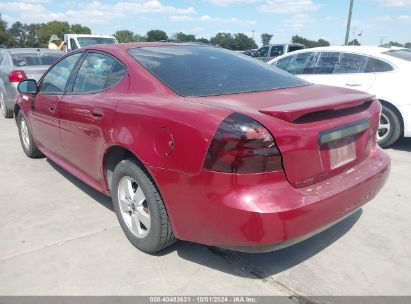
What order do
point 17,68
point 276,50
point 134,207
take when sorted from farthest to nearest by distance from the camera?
point 276,50 → point 17,68 → point 134,207

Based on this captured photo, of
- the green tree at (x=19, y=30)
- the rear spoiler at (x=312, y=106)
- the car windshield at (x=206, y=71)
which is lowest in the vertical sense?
the green tree at (x=19, y=30)

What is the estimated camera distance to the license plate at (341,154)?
2.41m

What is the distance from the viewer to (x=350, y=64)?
A: 20.1 feet

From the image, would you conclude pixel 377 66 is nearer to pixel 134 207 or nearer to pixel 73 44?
pixel 134 207

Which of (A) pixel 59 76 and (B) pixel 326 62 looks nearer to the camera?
(A) pixel 59 76

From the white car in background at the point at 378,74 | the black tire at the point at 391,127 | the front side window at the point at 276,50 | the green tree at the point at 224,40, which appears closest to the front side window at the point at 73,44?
the front side window at the point at 276,50

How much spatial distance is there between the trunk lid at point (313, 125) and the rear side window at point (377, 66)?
10.9 feet

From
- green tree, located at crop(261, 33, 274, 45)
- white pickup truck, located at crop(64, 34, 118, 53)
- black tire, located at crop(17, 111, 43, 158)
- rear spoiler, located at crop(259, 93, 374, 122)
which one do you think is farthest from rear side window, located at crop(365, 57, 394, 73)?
green tree, located at crop(261, 33, 274, 45)

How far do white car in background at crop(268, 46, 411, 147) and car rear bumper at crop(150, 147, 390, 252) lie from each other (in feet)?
12.0

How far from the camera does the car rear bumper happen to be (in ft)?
6.79

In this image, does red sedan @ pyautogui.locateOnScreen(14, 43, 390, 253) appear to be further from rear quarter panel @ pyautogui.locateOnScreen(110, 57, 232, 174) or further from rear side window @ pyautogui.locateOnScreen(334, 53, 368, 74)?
rear side window @ pyautogui.locateOnScreen(334, 53, 368, 74)

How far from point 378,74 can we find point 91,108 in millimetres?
4491

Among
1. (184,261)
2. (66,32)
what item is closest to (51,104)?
(184,261)

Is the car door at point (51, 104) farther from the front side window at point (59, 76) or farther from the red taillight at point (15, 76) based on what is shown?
the red taillight at point (15, 76)
